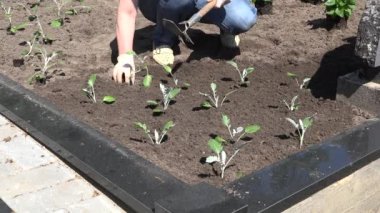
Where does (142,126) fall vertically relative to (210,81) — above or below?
above

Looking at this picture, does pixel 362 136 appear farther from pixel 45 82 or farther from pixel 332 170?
pixel 45 82

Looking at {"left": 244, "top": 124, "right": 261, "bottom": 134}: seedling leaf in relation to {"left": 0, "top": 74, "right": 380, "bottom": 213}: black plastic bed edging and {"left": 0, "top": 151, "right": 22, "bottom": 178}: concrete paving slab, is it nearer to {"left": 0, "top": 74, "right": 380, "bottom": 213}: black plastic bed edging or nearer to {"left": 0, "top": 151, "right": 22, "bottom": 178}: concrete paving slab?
{"left": 0, "top": 74, "right": 380, "bottom": 213}: black plastic bed edging

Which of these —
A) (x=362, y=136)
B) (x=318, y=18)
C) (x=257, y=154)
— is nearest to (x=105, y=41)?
(x=318, y=18)

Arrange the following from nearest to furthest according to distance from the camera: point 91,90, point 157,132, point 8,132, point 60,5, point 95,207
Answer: point 95,207 < point 157,132 < point 8,132 < point 91,90 < point 60,5

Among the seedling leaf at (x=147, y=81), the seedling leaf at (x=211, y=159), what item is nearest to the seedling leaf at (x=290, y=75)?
the seedling leaf at (x=147, y=81)

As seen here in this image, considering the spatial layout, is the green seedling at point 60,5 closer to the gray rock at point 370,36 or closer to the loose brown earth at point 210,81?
the loose brown earth at point 210,81

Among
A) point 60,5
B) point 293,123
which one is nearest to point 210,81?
point 293,123

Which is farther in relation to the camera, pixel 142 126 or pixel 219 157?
pixel 142 126

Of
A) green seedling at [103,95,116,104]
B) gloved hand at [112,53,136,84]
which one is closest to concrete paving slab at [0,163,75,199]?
green seedling at [103,95,116,104]

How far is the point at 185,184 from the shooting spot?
91.5 inches

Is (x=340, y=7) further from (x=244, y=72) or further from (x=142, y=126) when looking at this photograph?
(x=142, y=126)

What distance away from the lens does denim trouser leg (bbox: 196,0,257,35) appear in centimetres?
367

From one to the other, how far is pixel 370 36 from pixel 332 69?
0.88 m

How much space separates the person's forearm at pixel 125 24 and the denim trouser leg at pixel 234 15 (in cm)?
51
